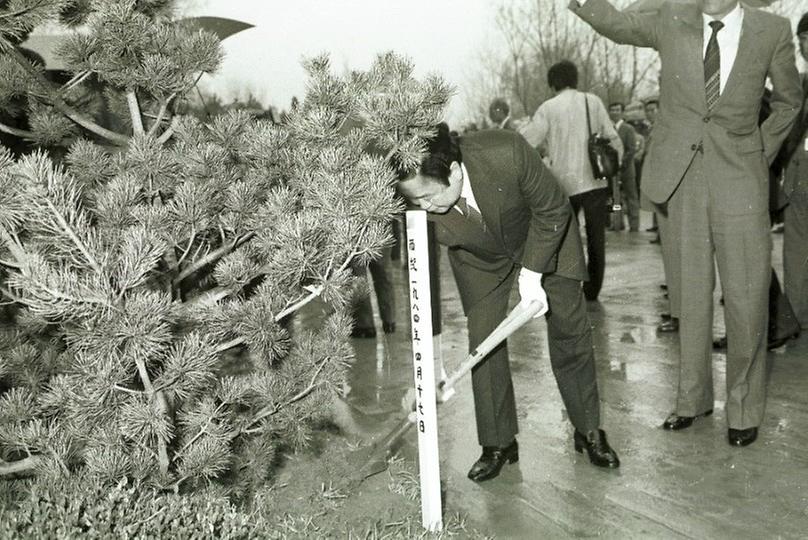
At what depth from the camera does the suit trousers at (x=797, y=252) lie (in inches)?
236

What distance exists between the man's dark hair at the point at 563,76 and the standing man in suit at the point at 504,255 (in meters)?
3.57

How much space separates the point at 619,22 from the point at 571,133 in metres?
2.94

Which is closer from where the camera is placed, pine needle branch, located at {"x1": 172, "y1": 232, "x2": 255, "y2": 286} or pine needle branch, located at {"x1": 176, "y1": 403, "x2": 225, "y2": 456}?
pine needle branch, located at {"x1": 176, "y1": 403, "x2": 225, "y2": 456}

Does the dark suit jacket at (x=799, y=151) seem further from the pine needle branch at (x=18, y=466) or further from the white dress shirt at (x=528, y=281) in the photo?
the pine needle branch at (x=18, y=466)

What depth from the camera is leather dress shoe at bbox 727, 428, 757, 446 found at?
3961 mm

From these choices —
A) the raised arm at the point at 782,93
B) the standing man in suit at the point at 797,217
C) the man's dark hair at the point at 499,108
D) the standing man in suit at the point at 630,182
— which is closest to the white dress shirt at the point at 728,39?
the raised arm at the point at 782,93

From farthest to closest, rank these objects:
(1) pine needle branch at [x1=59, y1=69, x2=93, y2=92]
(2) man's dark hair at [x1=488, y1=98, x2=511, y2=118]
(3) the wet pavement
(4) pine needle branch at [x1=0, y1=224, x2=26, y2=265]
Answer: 1. (2) man's dark hair at [x1=488, y1=98, x2=511, y2=118]
2. (3) the wet pavement
3. (1) pine needle branch at [x1=59, y1=69, x2=93, y2=92]
4. (4) pine needle branch at [x1=0, y1=224, x2=26, y2=265]

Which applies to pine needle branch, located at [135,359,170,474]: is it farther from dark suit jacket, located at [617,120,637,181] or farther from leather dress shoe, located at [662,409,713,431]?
dark suit jacket, located at [617,120,637,181]

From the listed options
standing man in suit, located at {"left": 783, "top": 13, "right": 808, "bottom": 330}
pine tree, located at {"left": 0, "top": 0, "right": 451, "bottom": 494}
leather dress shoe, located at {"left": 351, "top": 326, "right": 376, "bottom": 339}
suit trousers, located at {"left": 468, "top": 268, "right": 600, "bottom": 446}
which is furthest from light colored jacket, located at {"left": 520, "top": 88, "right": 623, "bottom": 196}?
pine tree, located at {"left": 0, "top": 0, "right": 451, "bottom": 494}

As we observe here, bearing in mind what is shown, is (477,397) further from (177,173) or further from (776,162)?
(776,162)

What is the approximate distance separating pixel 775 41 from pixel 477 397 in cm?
216

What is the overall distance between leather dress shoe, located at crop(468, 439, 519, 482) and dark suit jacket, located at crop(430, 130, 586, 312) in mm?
701

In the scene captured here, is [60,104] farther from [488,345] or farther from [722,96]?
[722,96]

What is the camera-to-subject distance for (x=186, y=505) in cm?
242
